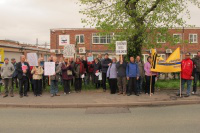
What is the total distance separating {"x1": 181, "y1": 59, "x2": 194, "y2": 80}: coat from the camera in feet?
32.9

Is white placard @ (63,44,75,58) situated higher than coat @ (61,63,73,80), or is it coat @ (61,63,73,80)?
white placard @ (63,44,75,58)

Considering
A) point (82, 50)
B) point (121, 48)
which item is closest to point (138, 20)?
point (121, 48)

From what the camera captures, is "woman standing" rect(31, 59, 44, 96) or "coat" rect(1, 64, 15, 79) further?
"woman standing" rect(31, 59, 44, 96)

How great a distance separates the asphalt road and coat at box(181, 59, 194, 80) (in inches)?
89.3

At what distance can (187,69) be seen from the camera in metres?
10.0

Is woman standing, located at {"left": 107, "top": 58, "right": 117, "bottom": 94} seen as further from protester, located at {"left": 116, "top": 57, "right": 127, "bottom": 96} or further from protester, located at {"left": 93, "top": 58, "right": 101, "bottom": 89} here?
protester, located at {"left": 93, "top": 58, "right": 101, "bottom": 89}

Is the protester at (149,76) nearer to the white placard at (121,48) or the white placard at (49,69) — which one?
the white placard at (121,48)

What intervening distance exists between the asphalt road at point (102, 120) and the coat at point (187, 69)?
2268 millimetres

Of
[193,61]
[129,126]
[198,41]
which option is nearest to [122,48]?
[193,61]

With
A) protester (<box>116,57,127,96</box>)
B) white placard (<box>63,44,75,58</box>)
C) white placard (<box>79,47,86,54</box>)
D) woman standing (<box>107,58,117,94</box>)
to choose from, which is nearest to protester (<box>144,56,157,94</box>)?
protester (<box>116,57,127,96</box>)

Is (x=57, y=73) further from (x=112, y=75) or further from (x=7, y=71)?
(x=112, y=75)

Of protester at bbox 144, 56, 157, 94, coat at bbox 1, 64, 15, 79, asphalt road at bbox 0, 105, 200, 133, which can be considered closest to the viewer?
asphalt road at bbox 0, 105, 200, 133

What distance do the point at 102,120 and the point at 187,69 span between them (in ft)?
18.9

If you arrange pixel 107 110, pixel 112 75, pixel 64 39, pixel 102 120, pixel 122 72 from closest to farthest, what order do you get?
pixel 102 120 < pixel 107 110 < pixel 122 72 < pixel 112 75 < pixel 64 39
